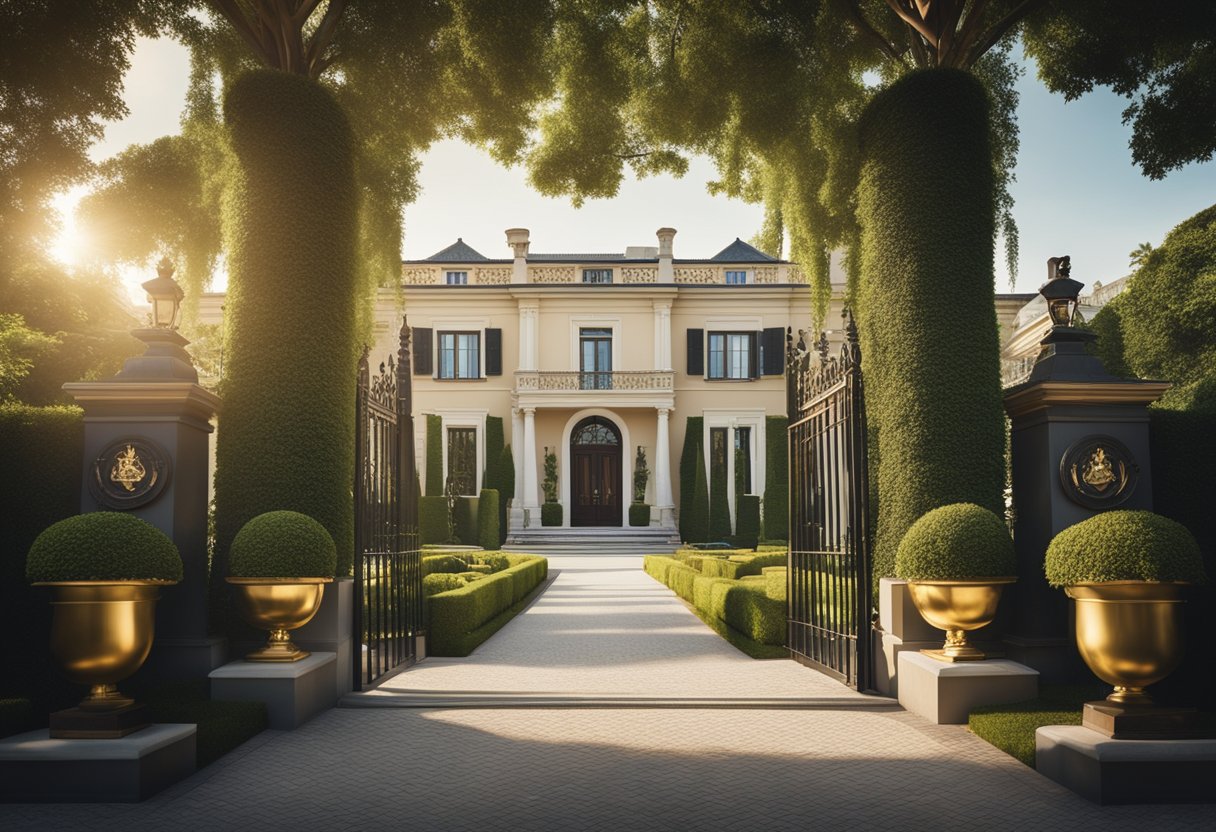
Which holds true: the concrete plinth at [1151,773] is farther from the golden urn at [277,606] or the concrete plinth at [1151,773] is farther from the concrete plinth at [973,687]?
the golden urn at [277,606]

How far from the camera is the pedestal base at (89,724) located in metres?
4.62

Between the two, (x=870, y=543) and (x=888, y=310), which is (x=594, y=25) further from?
Answer: (x=870, y=543)

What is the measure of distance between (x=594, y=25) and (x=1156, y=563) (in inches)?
313

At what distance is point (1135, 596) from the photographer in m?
4.57

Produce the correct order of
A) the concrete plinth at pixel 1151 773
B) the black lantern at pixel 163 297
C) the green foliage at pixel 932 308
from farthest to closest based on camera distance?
the green foliage at pixel 932 308 → the black lantern at pixel 163 297 → the concrete plinth at pixel 1151 773

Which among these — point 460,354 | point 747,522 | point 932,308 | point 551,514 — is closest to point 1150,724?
point 932,308

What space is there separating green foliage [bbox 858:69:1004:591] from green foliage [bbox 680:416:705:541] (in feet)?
71.2

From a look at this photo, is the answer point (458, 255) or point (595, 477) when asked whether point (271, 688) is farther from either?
point (458, 255)

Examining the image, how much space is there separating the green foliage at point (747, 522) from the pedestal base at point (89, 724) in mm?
22401

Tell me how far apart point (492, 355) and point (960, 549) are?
88.5 ft

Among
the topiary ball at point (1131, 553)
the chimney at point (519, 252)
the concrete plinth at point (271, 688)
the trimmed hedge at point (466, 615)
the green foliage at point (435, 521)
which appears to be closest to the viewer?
the topiary ball at point (1131, 553)

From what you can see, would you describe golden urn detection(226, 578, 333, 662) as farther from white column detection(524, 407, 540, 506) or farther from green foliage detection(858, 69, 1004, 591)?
white column detection(524, 407, 540, 506)

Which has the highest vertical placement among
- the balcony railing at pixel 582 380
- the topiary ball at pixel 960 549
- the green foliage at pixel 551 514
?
the balcony railing at pixel 582 380

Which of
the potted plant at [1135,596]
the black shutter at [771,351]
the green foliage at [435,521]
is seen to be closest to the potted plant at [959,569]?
the potted plant at [1135,596]
